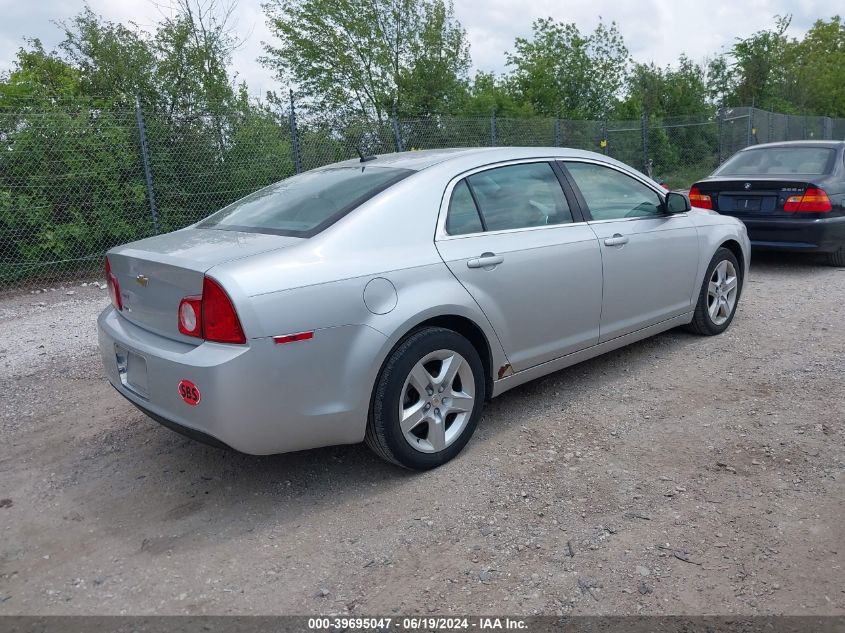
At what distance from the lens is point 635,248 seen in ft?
15.1

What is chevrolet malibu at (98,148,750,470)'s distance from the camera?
2.96 m

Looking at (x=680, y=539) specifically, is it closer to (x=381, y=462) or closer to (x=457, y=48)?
(x=381, y=462)

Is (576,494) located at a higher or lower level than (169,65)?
lower

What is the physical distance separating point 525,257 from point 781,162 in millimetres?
6019

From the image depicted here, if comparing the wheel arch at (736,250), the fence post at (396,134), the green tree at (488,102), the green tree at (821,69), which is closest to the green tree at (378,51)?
the green tree at (488,102)

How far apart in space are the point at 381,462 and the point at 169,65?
33.5 feet

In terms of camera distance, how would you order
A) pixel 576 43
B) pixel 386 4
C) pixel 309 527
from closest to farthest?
pixel 309 527 → pixel 386 4 → pixel 576 43

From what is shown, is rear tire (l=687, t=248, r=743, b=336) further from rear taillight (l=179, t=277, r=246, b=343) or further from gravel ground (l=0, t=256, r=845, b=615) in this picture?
rear taillight (l=179, t=277, r=246, b=343)

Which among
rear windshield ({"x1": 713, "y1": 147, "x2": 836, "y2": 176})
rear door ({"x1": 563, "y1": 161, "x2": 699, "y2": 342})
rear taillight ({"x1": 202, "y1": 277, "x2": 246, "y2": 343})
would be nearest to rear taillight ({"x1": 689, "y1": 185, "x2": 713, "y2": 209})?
rear windshield ({"x1": 713, "y1": 147, "x2": 836, "y2": 176})

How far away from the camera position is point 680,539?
2873 mm

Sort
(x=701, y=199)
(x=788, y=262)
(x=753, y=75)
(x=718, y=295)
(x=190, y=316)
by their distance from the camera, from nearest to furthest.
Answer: (x=190, y=316) < (x=718, y=295) < (x=701, y=199) < (x=788, y=262) < (x=753, y=75)

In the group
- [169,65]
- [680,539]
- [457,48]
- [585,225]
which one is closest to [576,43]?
[457,48]

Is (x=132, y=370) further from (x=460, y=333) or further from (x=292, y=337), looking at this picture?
(x=460, y=333)

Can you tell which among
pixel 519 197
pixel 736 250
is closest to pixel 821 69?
pixel 736 250
